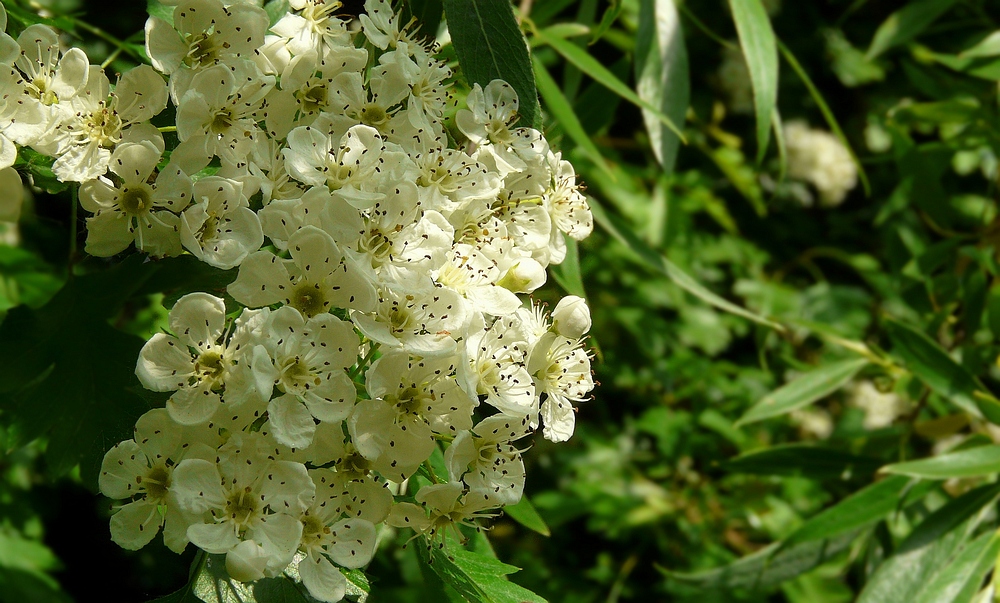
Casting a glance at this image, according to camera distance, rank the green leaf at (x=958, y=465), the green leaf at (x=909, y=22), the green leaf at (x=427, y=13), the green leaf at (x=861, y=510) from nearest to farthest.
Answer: the green leaf at (x=427, y=13) → the green leaf at (x=958, y=465) → the green leaf at (x=861, y=510) → the green leaf at (x=909, y=22)

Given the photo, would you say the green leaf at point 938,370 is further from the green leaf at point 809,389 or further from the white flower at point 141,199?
the white flower at point 141,199

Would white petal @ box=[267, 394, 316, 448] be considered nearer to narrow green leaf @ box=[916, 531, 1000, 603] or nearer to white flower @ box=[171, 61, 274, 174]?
white flower @ box=[171, 61, 274, 174]

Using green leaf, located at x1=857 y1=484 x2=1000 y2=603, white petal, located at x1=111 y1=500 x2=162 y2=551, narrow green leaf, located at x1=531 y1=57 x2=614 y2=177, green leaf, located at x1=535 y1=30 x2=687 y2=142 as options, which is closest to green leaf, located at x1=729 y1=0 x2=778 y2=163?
green leaf, located at x1=535 y1=30 x2=687 y2=142

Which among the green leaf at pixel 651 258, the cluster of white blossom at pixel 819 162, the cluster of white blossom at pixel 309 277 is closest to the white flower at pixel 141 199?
the cluster of white blossom at pixel 309 277

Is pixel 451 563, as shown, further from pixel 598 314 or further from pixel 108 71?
pixel 598 314

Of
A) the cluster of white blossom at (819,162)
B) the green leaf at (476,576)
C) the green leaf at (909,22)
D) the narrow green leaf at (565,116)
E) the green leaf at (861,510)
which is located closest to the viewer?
the green leaf at (476,576)
